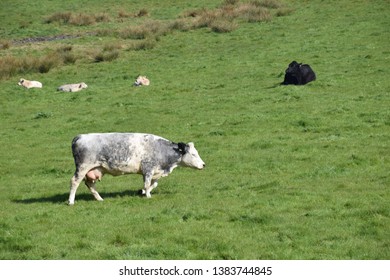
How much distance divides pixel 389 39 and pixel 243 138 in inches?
880

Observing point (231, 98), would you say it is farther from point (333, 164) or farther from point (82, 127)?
point (333, 164)

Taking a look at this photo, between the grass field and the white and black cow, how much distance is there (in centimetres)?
69

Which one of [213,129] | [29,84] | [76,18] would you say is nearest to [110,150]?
[213,129]

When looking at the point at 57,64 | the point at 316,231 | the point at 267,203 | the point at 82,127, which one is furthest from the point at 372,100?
the point at 57,64

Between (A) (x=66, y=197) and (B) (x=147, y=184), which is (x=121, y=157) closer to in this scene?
(B) (x=147, y=184)

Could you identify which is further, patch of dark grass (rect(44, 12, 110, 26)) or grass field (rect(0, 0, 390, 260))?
patch of dark grass (rect(44, 12, 110, 26))

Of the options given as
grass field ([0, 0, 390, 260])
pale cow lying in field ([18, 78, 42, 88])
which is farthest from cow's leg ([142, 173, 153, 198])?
pale cow lying in field ([18, 78, 42, 88])

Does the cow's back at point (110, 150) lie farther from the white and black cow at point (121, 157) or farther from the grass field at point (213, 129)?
the grass field at point (213, 129)

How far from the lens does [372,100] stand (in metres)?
30.0

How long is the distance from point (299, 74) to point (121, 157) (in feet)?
60.7

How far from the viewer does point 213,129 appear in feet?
91.2

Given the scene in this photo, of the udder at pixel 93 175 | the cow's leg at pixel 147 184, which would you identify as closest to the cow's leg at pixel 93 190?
the udder at pixel 93 175

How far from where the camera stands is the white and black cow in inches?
691

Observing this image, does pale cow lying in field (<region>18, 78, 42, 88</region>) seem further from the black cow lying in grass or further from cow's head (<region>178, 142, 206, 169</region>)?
cow's head (<region>178, 142, 206, 169</region>)
